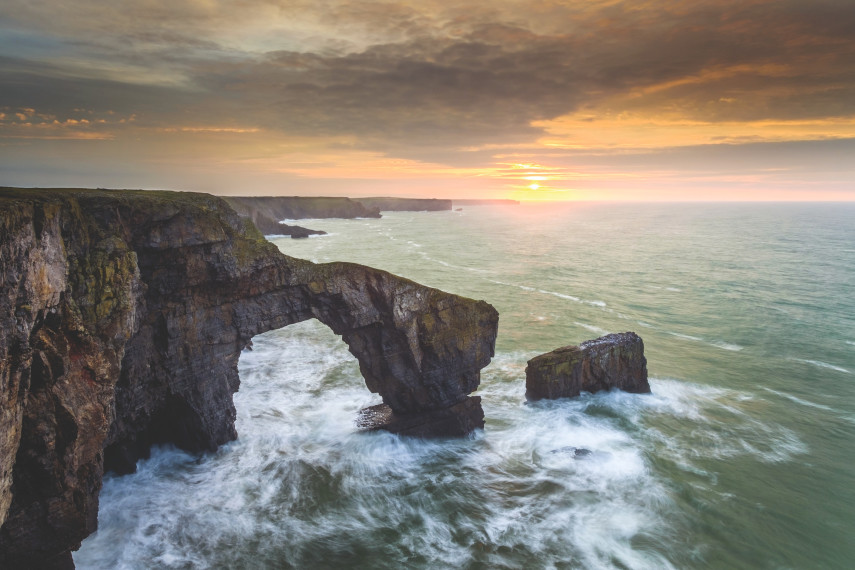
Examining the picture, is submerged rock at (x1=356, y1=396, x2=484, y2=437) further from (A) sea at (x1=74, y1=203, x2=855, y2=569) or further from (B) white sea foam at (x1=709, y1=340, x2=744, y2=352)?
(B) white sea foam at (x1=709, y1=340, x2=744, y2=352)

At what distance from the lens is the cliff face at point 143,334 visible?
12086 mm

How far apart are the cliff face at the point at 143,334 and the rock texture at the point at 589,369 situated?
6437mm

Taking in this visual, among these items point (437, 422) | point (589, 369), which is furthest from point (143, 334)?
point (589, 369)

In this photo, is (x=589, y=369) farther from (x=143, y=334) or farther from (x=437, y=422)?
(x=143, y=334)

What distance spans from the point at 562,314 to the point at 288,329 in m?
30.7

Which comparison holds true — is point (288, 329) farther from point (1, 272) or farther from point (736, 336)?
point (736, 336)

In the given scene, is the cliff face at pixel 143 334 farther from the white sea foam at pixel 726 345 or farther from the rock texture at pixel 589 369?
the white sea foam at pixel 726 345

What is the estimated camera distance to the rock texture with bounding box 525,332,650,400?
32156mm

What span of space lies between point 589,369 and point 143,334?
88.4 ft

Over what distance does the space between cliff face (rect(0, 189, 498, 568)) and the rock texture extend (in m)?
6.44

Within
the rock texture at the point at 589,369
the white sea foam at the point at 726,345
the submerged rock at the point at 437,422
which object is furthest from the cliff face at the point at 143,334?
the white sea foam at the point at 726,345

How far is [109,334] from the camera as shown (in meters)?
15.3

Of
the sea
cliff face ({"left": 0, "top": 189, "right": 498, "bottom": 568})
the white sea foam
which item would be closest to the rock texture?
the sea

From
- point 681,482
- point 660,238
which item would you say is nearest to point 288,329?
point 681,482
